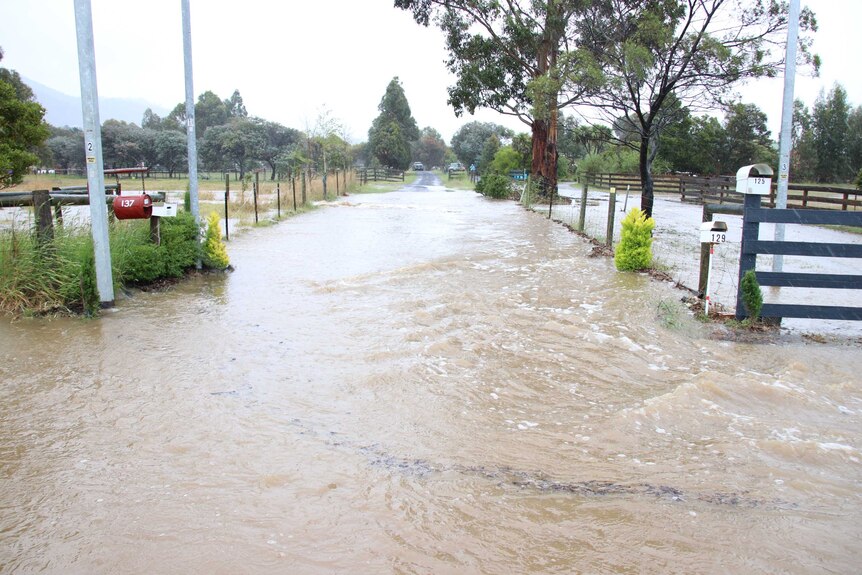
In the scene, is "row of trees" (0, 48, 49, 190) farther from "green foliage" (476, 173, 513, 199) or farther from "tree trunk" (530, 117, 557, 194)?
"tree trunk" (530, 117, 557, 194)

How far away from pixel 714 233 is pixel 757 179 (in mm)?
853

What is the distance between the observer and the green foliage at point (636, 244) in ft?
37.7

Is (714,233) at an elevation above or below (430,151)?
below

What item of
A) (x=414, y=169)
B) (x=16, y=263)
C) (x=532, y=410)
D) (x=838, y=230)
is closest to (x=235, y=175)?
(x=414, y=169)

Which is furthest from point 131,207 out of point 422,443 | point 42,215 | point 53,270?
Answer: point 422,443

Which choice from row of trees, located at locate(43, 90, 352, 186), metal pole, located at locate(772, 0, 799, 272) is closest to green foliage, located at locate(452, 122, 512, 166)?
row of trees, located at locate(43, 90, 352, 186)

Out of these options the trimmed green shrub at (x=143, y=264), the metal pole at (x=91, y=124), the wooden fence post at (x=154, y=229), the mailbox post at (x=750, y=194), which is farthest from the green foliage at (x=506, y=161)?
the metal pole at (x=91, y=124)

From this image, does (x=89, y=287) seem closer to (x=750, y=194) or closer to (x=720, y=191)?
(x=750, y=194)

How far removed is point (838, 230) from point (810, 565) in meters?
20.9

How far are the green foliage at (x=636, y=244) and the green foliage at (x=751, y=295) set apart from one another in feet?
12.2

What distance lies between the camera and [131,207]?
9.12 m

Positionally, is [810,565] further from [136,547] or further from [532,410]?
[136,547]

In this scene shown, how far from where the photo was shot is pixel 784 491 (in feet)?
13.3

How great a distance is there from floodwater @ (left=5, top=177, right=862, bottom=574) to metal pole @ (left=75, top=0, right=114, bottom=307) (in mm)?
1089
